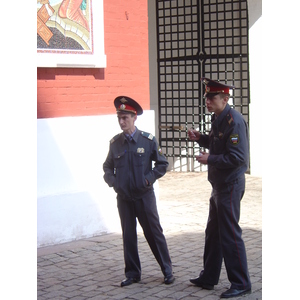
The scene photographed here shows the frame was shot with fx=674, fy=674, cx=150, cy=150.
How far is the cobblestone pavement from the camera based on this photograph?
5.84 meters

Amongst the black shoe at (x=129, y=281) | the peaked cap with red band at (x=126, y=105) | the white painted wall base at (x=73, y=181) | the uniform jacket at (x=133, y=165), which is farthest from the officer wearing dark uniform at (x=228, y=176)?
the white painted wall base at (x=73, y=181)

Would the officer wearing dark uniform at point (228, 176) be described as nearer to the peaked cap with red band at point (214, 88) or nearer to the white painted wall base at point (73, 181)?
the peaked cap with red band at point (214, 88)

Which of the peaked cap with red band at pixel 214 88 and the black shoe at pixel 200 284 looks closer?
the peaked cap with red band at pixel 214 88

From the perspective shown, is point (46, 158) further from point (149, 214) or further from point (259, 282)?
point (259, 282)

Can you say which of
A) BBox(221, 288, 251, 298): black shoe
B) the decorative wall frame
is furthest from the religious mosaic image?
BBox(221, 288, 251, 298): black shoe

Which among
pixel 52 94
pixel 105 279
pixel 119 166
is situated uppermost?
pixel 52 94

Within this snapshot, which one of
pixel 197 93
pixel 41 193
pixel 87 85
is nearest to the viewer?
pixel 41 193

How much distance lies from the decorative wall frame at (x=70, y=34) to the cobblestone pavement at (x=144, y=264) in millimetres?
2151

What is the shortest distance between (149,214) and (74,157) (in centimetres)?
225

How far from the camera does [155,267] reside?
673cm

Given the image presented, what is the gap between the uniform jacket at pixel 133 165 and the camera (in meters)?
5.93

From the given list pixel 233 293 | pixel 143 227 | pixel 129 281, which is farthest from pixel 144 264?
pixel 233 293

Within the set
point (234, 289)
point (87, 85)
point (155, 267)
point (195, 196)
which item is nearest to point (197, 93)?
point (195, 196)

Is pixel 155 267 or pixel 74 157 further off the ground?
pixel 74 157
